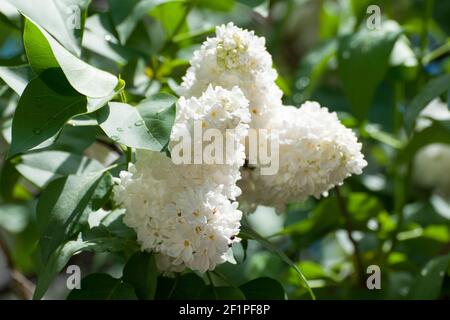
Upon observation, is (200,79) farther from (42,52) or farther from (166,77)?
(166,77)

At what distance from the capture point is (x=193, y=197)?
90 cm

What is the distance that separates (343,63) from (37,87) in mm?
604

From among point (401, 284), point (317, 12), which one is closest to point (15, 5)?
point (401, 284)

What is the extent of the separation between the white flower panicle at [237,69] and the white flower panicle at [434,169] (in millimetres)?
897

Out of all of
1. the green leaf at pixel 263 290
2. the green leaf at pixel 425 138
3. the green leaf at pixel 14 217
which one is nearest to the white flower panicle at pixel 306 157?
the green leaf at pixel 263 290

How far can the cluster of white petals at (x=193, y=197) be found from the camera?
900mm

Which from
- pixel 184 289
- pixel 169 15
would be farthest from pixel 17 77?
pixel 169 15

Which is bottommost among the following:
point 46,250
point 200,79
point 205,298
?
point 205,298

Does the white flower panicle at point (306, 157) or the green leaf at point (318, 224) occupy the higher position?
the white flower panicle at point (306, 157)

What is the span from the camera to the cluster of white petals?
0.90 meters

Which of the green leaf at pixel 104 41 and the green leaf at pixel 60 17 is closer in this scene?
the green leaf at pixel 60 17

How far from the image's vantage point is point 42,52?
922 millimetres

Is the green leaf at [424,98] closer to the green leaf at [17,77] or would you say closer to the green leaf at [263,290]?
the green leaf at [263,290]

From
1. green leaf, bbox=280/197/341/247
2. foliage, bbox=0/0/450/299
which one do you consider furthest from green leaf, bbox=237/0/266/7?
green leaf, bbox=280/197/341/247
